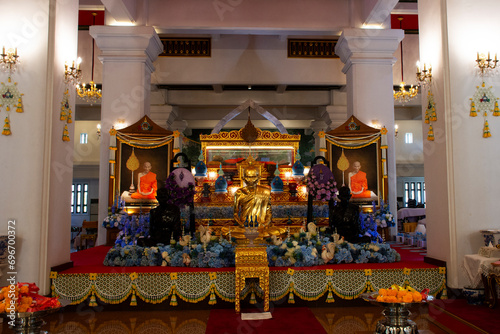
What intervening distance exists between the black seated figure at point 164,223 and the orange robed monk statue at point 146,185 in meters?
2.54

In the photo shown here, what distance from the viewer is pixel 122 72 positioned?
949 cm

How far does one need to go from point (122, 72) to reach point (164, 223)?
15.0ft

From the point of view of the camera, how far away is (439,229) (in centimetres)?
568

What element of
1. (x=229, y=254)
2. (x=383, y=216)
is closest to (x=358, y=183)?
→ (x=383, y=216)

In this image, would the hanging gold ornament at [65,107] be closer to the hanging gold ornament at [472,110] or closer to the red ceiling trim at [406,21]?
the hanging gold ornament at [472,110]

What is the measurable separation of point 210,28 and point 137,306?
668cm

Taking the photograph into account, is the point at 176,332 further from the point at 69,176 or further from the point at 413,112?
the point at 413,112

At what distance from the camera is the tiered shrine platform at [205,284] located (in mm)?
5238

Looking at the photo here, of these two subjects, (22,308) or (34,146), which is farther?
(34,146)

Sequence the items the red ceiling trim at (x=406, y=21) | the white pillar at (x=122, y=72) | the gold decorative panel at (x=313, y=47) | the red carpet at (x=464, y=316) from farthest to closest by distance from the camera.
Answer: the gold decorative panel at (x=313, y=47) → the red ceiling trim at (x=406, y=21) → the white pillar at (x=122, y=72) → the red carpet at (x=464, y=316)

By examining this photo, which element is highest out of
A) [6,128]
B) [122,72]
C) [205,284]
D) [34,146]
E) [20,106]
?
[122,72]

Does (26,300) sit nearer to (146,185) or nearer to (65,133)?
(65,133)

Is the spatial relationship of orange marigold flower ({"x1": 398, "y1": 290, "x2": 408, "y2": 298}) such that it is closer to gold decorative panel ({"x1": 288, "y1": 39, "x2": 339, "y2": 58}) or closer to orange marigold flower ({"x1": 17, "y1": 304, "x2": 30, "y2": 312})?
orange marigold flower ({"x1": 17, "y1": 304, "x2": 30, "y2": 312})

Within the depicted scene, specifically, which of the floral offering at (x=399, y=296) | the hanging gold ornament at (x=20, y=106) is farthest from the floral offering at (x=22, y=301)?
the floral offering at (x=399, y=296)
